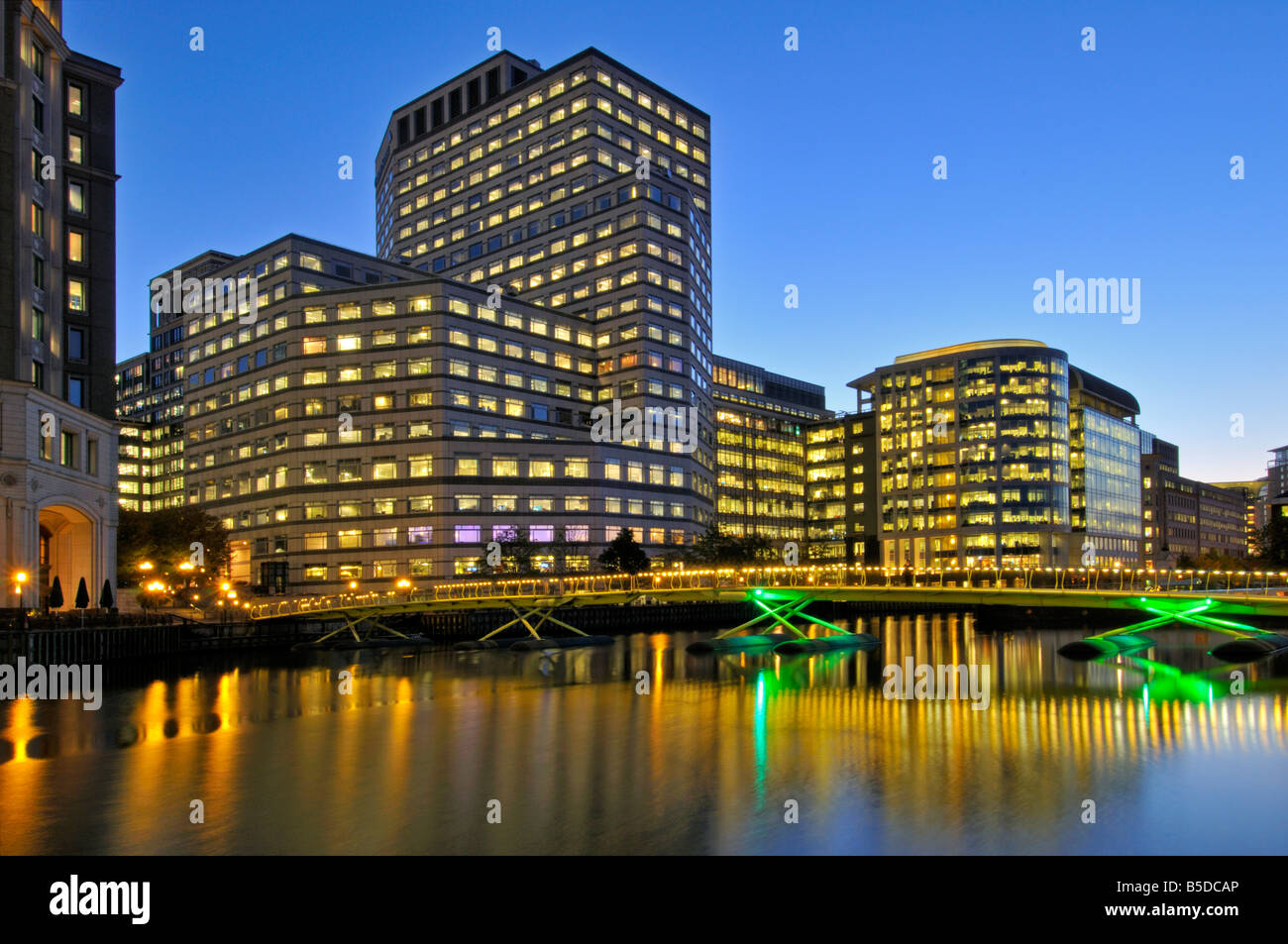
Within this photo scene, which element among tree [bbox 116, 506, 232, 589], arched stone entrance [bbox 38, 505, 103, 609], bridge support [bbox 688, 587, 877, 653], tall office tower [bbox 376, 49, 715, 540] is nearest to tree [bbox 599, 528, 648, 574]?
tall office tower [bbox 376, 49, 715, 540]

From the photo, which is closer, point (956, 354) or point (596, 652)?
point (596, 652)

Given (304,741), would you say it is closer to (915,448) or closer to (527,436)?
(527,436)

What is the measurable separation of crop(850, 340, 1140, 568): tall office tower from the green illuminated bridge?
103162 mm

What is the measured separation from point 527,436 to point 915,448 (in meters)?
90.2

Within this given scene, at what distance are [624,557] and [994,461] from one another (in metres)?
90.7

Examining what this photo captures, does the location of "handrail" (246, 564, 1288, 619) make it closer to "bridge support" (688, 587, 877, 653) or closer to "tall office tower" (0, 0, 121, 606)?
"bridge support" (688, 587, 877, 653)

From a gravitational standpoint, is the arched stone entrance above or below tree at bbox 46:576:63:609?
above

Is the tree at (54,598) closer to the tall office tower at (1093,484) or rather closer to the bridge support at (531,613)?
the bridge support at (531,613)

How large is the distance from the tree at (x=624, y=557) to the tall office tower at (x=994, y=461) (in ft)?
258

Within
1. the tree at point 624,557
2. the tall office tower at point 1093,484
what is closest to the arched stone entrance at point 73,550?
the tree at point 624,557

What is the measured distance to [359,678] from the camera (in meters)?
59.9

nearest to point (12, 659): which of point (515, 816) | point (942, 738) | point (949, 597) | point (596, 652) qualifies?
point (596, 652)

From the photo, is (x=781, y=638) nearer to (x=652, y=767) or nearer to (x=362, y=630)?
(x=362, y=630)

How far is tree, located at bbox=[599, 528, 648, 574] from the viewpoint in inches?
4737
